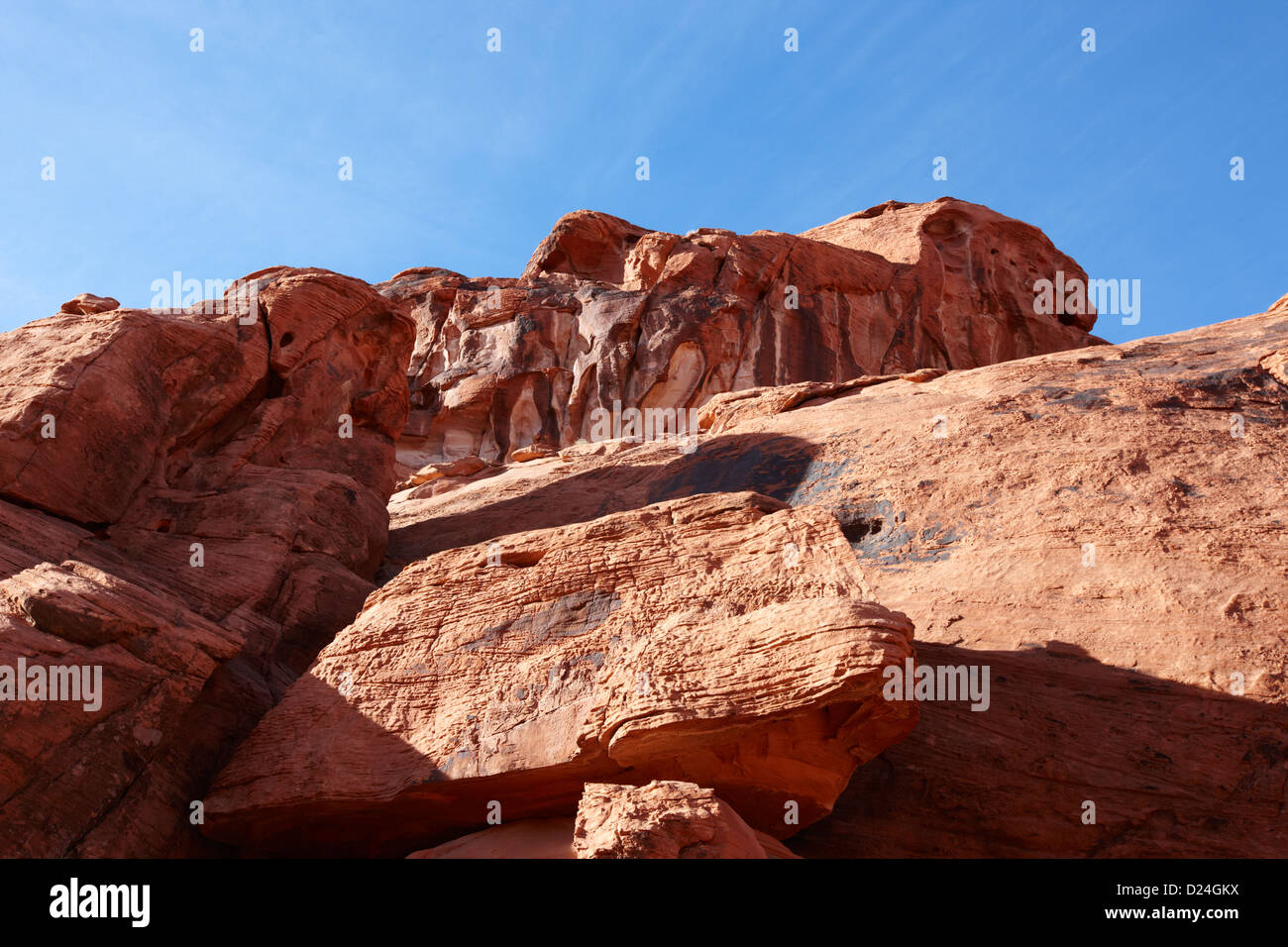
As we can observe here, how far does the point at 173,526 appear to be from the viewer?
41.3 ft

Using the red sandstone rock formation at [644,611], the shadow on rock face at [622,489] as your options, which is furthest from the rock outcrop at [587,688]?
the shadow on rock face at [622,489]

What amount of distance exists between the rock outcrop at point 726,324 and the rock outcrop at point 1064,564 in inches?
717

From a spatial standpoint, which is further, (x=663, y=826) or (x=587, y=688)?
(x=587, y=688)

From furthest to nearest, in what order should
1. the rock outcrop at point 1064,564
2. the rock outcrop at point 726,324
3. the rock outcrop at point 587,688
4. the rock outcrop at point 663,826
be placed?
the rock outcrop at point 726,324, the rock outcrop at point 1064,564, the rock outcrop at point 587,688, the rock outcrop at point 663,826

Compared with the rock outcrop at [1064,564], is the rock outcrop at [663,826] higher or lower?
lower

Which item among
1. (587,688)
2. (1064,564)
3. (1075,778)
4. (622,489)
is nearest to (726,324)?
(622,489)

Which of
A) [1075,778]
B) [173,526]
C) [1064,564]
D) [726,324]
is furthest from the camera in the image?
[726,324]

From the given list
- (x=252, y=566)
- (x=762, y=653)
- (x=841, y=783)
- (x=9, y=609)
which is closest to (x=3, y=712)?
(x=9, y=609)

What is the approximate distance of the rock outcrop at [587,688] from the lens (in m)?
7.52

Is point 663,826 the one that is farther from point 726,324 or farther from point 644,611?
point 726,324

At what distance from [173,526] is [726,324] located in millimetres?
23901

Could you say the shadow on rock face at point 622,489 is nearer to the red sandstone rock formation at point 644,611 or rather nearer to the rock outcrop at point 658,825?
the red sandstone rock formation at point 644,611

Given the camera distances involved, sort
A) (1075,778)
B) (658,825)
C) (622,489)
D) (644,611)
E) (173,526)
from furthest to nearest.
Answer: (622,489) < (173,526) < (1075,778) < (644,611) < (658,825)


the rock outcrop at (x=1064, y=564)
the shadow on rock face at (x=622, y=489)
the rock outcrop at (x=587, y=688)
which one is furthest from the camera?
the shadow on rock face at (x=622, y=489)
